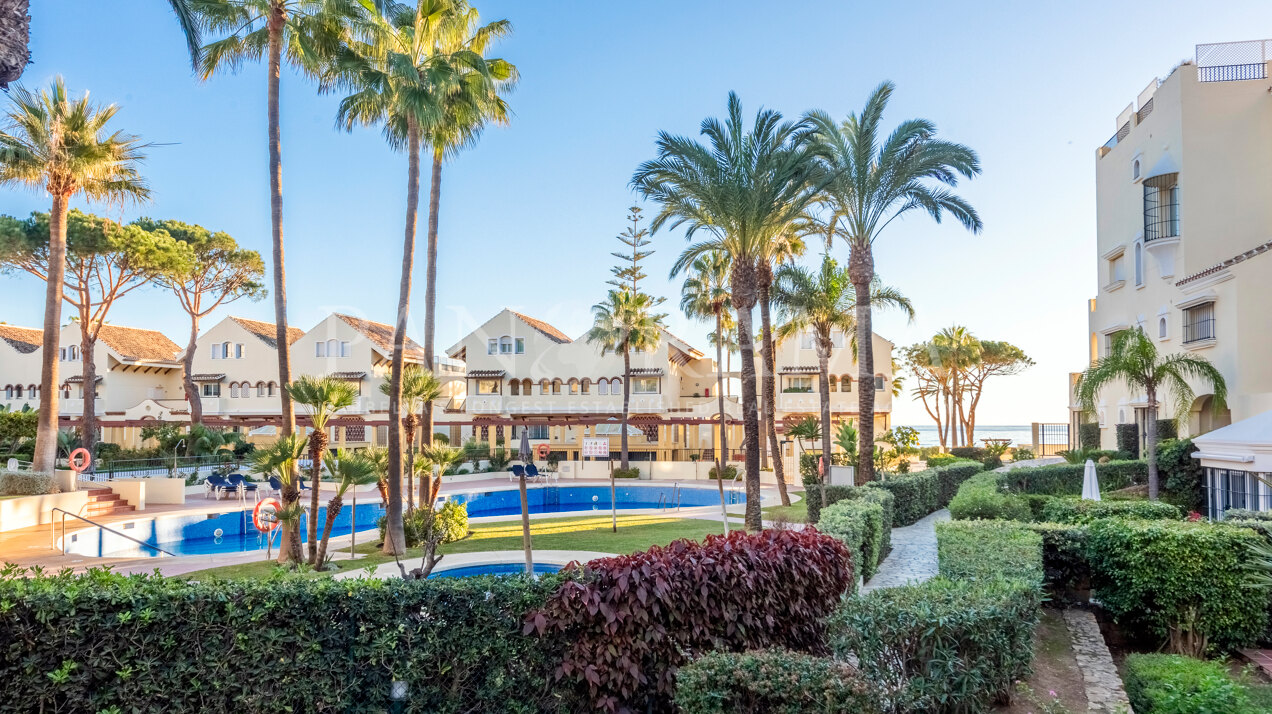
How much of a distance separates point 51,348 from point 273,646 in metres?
21.0

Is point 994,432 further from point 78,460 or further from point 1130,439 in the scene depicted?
point 78,460

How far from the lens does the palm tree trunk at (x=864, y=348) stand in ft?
63.9

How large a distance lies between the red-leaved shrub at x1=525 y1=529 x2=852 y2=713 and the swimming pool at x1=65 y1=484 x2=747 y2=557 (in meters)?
11.0

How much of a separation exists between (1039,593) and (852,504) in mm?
5282

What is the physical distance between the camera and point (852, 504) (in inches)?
472

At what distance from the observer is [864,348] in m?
19.8

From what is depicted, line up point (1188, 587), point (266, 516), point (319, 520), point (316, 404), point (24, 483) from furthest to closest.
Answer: point (319, 520) → point (24, 483) → point (266, 516) → point (316, 404) → point (1188, 587)

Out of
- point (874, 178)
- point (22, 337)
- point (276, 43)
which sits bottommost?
point (22, 337)

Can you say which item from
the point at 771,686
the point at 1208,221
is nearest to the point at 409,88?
the point at 771,686

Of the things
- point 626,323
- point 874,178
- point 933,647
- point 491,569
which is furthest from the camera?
point 626,323

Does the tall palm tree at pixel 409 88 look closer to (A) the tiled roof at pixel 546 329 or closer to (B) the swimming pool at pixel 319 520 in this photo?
(B) the swimming pool at pixel 319 520

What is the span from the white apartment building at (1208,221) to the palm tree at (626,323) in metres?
20.6

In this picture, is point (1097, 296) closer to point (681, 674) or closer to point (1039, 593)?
point (1039, 593)

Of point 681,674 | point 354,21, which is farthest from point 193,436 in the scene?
point 681,674
